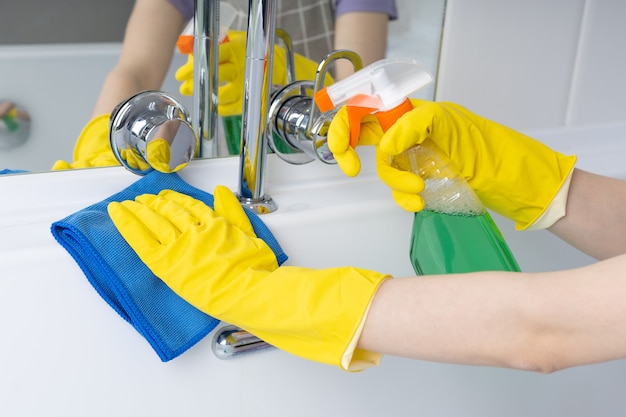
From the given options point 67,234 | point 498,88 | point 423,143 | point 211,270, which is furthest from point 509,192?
point 67,234

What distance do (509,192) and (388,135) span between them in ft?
0.68

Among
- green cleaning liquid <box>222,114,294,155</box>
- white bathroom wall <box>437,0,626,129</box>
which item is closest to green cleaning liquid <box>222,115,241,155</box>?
green cleaning liquid <box>222,114,294,155</box>

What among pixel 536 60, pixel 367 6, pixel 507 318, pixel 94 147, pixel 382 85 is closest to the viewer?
pixel 507 318

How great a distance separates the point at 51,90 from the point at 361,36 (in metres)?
0.41

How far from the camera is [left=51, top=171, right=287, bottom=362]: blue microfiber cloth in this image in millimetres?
666

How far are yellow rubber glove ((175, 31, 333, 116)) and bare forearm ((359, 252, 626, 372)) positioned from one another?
0.36 meters

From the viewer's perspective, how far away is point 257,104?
0.75 metres

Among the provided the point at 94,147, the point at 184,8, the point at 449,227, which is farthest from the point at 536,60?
the point at 94,147

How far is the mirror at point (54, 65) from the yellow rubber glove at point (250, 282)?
144mm

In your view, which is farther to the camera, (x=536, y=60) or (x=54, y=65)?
(x=536, y=60)

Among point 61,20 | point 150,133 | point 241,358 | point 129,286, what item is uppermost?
point 61,20

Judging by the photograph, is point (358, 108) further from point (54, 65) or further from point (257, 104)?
point (54, 65)

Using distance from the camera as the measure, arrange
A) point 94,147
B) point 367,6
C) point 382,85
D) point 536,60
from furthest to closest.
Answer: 1. point 536,60
2. point 367,6
3. point 94,147
4. point 382,85

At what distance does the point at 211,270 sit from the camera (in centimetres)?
66
